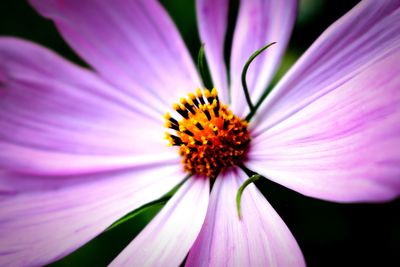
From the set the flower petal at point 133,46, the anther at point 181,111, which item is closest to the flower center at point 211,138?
the anther at point 181,111

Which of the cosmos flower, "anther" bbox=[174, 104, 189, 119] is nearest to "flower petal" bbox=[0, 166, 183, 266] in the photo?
the cosmos flower

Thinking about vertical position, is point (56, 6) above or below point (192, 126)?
above

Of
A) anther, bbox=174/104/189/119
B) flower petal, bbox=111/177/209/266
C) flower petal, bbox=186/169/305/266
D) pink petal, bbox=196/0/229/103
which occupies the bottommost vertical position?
flower petal, bbox=186/169/305/266

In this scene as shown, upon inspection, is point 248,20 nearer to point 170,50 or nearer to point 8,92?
point 170,50

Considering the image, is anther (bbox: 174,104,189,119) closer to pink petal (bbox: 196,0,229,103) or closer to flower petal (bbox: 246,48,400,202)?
pink petal (bbox: 196,0,229,103)

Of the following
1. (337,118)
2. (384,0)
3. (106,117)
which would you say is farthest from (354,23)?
(106,117)

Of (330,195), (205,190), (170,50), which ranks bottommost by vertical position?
(330,195)

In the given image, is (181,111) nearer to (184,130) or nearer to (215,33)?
(184,130)

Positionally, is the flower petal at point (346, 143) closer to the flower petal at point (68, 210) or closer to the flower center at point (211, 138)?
the flower center at point (211, 138)
